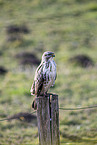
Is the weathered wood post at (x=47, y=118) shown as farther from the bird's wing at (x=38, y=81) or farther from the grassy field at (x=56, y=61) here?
the grassy field at (x=56, y=61)

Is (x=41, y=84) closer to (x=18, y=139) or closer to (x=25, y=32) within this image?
(x=18, y=139)

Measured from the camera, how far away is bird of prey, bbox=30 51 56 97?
5695mm

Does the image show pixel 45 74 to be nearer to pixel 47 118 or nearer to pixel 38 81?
pixel 38 81

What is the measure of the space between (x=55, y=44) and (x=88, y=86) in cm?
1692

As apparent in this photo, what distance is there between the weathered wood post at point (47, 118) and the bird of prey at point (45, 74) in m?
0.89

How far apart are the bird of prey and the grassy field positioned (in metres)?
3.37

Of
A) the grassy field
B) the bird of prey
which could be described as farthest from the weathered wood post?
the grassy field

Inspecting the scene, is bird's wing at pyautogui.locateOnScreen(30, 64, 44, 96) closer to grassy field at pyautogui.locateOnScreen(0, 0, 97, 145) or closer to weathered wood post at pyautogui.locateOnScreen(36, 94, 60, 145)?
weathered wood post at pyautogui.locateOnScreen(36, 94, 60, 145)

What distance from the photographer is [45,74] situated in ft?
18.7

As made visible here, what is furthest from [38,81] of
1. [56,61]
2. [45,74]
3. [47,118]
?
[56,61]

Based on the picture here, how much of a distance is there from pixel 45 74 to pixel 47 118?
1156mm

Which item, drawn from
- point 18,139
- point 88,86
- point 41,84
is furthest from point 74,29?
point 41,84

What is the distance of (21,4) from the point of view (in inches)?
2391

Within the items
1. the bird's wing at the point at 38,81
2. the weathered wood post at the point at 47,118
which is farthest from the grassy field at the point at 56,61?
the weathered wood post at the point at 47,118
